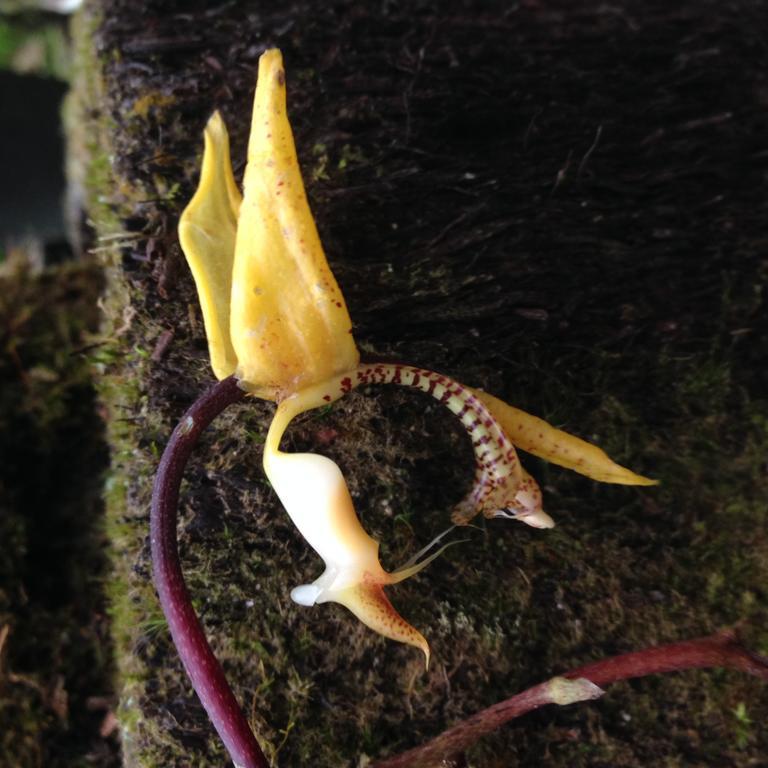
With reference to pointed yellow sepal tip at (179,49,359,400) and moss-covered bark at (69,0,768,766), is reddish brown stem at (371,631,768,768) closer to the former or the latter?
moss-covered bark at (69,0,768,766)

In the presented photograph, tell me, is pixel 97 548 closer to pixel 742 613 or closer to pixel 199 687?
pixel 199 687

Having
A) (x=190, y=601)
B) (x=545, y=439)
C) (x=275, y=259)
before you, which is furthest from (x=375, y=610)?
(x=275, y=259)

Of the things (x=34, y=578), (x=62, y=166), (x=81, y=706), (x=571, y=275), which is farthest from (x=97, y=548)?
(x=62, y=166)

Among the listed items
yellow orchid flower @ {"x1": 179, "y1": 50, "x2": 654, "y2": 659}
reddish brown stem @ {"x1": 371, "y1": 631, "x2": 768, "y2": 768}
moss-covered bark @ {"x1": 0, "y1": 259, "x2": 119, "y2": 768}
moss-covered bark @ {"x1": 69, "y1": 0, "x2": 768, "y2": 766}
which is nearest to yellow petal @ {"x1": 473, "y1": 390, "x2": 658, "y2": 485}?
yellow orchid flower @ {"x1": 179, "y1": 50, "x2": 654, "y2": 659}

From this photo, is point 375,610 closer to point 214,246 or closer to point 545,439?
point 545,439

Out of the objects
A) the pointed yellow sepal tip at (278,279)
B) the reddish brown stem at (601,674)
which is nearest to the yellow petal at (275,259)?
the pointed yellow sepal tip at (278,279)

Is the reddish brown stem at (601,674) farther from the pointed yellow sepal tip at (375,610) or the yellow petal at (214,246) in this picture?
the yellow petal at (214,246)
